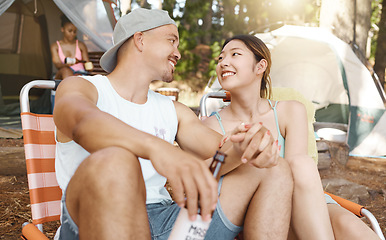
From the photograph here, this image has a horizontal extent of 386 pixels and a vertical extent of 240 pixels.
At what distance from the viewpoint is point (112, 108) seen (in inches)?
64.7

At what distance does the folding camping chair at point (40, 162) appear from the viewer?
1.81 meters

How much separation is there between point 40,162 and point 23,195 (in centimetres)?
191

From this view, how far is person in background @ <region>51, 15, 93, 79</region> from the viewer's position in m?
5.68

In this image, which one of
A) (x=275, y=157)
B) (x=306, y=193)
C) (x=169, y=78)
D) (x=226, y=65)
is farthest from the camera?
(x=226, y=65)

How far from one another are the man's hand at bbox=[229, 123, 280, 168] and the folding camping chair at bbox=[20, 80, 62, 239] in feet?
3.46

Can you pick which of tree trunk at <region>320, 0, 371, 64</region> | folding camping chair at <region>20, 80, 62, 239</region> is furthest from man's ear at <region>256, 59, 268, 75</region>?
tree trunk at <region>320, 0, 371, 64</region>

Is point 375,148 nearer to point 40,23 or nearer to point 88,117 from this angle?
point 88,117

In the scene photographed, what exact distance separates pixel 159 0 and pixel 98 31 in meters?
7.94

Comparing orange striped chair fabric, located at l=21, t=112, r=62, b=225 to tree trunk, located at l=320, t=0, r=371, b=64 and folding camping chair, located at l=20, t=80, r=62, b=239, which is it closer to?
folding camping chair, located at l=20, t=80, r=62, b=239

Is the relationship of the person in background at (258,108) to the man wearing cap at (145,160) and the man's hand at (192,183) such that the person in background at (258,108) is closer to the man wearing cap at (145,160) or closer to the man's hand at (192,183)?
the man wearing cap at (145,160)

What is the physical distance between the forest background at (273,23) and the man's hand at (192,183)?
5.54 m

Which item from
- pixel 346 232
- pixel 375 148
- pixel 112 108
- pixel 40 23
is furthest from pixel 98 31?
pixel 346 232

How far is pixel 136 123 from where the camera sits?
66.0 inches

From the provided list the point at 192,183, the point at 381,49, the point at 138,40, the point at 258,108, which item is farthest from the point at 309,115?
the point at 381,49
